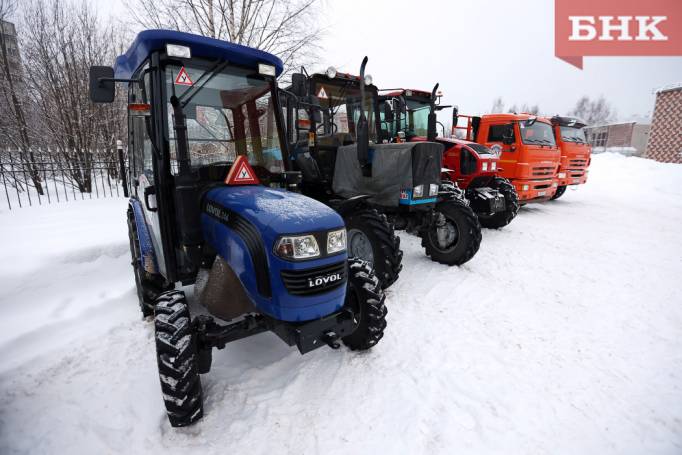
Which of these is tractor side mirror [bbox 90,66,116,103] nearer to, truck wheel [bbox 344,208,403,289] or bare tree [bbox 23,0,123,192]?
truck wheel [bbox 344,208,403,289]

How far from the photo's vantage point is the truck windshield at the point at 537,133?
8.24 metres

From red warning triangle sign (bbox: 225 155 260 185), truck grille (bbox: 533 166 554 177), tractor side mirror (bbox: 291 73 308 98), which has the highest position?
tractor side mirror (bbox: 291 73 308 98)

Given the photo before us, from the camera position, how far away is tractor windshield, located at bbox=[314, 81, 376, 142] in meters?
4.99

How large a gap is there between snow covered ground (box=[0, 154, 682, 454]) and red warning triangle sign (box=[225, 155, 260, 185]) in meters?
1.48

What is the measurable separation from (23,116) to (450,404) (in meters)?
13.2

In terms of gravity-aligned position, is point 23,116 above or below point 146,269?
above

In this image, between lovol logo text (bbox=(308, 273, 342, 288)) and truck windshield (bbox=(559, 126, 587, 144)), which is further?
truck windshield (bbox=(559, 126, 587, 144))

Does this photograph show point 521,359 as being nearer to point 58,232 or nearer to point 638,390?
point 638,390

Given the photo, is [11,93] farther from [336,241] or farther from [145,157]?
[336,241]

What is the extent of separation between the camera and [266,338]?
10.2 feet

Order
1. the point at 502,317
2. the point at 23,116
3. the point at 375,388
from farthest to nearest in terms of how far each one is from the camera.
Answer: the point at 23,116 → the point at 502,317 → the point at 375,388

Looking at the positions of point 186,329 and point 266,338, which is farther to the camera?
point 266,338

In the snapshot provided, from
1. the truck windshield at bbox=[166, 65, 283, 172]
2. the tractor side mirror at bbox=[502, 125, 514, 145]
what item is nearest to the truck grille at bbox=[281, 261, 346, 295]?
the truck windshield at bbox=[166, 65, 283, 172]

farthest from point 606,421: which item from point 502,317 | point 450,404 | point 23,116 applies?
point 23,116
